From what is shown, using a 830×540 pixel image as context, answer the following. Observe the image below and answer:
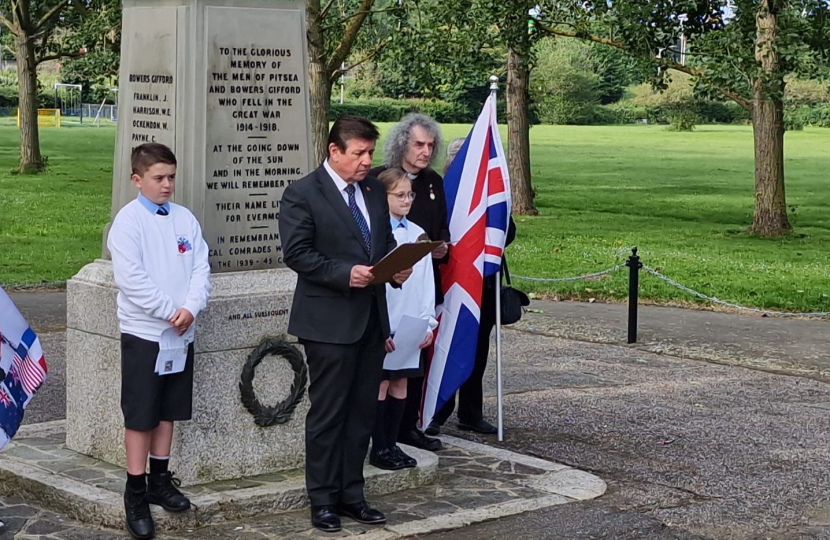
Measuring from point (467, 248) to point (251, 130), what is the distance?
70.0 inches

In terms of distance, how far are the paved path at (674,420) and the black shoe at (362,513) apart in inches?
11.2

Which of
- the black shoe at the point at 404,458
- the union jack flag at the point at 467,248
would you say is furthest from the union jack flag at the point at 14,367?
the union jack flag at the point at 467,248

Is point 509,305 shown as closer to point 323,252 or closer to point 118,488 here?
point 323,252

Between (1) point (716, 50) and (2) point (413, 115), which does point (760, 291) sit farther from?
(2) point (413, 115)

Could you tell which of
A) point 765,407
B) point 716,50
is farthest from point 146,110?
point 716,50

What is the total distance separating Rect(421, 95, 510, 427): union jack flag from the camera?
770cm

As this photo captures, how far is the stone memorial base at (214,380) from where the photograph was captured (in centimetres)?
631

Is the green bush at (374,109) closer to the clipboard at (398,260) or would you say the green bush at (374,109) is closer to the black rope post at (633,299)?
the black rope post at (633,299)

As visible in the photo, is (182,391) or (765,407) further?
(765,407)

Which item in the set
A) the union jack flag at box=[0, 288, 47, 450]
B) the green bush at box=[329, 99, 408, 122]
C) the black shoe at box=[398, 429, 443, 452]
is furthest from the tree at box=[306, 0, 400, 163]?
the green bush at box=[329, 99, 408, 122]

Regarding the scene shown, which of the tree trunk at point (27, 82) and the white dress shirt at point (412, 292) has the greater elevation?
the tree trunk at point (27, 82)

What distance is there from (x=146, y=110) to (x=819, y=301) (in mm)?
10427

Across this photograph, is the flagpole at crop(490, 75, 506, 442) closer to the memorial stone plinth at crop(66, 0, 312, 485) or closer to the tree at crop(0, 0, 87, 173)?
the memorial stone plinth at crop(66, 0, 312, 485)

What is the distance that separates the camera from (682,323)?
42.7 feet
